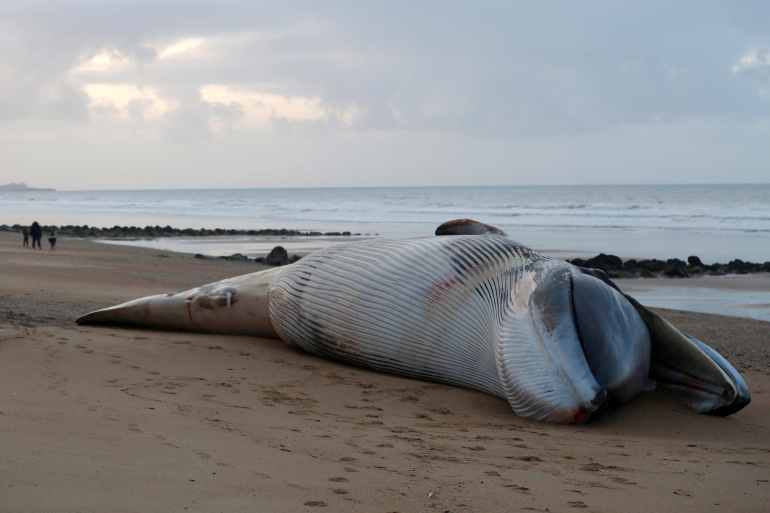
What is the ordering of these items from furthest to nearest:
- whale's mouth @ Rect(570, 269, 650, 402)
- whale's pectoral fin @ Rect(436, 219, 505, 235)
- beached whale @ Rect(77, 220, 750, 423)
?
1. whale's pectoral fin @ Rect(436, 219, 505, 235)
2. whale's mouth @ Rect(570, 269, 650, 402)
3. beached whale @ Rect(77, 220, 750, 423)

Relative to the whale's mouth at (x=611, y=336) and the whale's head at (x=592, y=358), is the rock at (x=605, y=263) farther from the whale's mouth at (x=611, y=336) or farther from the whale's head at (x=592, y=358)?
the whale's mouth at (x=611, y=336)

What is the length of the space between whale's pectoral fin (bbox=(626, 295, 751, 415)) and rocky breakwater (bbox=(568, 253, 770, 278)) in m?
12.9

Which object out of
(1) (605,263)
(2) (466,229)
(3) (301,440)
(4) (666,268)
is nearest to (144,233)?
(1) (605,263)

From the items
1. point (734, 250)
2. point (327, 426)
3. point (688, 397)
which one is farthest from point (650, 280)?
point (327, 426)

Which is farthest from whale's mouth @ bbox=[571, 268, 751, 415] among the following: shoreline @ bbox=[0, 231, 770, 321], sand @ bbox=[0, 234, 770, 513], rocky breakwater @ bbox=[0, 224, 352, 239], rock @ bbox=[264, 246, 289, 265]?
rocky breakwater @ bbox=[0, 224, 352, 239]

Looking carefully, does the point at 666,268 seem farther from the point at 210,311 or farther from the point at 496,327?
the point at 496,327

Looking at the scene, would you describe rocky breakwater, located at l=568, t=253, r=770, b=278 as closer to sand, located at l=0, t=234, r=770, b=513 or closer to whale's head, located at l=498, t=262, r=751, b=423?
sand, located at l=0, t=234, r=770, b=513

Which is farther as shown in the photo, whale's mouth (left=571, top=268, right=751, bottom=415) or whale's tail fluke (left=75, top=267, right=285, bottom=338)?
whale's tail fluke (left=75, top=267, right=285, bottom=338)

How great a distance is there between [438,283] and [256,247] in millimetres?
23059

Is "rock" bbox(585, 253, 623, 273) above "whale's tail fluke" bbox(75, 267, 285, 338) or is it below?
above

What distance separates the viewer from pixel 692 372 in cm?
605

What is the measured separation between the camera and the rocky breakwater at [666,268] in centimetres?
1891

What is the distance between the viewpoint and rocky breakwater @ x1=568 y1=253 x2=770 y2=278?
62.0ft

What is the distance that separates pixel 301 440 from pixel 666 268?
17315 mm
